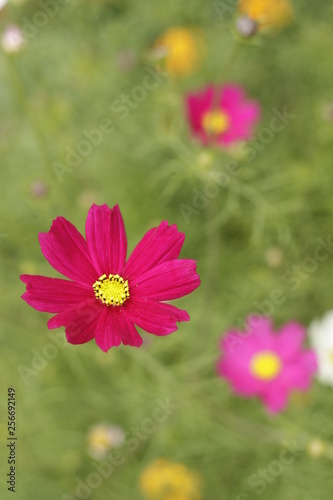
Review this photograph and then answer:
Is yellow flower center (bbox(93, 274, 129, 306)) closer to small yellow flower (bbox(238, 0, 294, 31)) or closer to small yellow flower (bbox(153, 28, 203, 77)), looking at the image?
small yellow flower (bbox(153, 28, 203, 77))

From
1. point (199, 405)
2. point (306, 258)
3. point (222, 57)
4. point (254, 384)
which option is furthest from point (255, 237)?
point (222, 57)

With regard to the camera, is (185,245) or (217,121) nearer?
(217,121)

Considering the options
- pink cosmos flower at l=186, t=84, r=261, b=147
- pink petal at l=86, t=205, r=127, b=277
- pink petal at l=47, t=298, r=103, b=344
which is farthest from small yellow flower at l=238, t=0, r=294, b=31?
pink petal at l=47, t=298, r=103, b=344

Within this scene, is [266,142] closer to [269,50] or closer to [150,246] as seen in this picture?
[269,50]

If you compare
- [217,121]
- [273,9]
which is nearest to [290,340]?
[217,121]

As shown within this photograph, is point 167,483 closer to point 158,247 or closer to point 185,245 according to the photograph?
point 185,245
